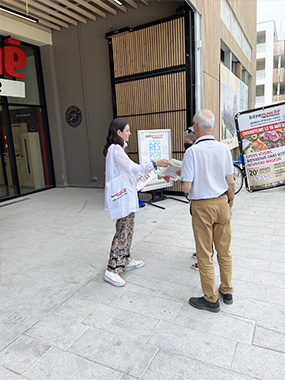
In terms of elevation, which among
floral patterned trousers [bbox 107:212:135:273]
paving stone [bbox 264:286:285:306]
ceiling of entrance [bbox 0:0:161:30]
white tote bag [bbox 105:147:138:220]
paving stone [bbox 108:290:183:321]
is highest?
ceiling of entrance [bbox 0:0:161:30]

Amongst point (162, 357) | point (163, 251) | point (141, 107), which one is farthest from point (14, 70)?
point (162, 357)

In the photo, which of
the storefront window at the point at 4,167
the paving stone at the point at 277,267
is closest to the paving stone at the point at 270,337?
the paving stone at the point at 277,267

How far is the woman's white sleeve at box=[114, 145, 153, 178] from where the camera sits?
2.51 m

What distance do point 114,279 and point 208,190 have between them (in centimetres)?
132

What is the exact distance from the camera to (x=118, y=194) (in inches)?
103

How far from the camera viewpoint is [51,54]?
7.74 meters

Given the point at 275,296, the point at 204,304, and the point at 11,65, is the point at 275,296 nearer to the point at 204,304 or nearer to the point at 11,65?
the point at 204,304

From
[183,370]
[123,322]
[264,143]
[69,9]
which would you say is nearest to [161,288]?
[123,322]

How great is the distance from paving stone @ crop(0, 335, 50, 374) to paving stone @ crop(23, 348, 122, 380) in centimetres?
6

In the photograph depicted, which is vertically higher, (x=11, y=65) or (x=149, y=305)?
(x=11, y=65)

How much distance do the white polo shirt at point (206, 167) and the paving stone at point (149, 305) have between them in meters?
0.96

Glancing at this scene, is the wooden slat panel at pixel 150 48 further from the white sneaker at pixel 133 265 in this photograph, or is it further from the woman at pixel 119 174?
the white sneaker at pixel 133 265

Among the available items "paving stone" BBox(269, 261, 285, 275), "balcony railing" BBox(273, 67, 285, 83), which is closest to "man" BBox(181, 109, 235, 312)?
"paving stone" BBox(269, 261, 285, 275)

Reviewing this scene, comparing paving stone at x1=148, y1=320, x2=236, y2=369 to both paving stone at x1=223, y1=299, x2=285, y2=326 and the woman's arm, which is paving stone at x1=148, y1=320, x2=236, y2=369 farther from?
the woman's arm
